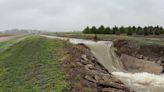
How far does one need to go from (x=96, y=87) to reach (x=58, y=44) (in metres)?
11.8

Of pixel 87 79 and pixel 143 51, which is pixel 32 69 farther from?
pixel 143 51

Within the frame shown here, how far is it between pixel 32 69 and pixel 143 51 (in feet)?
42.4

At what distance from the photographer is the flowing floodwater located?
17.9m

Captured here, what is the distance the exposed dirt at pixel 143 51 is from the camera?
2683 centimetres

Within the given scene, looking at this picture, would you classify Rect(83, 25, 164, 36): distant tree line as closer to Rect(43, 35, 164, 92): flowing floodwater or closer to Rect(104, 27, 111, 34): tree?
Rect(104, 27, 111, 34): tree

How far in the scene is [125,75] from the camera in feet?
71.9

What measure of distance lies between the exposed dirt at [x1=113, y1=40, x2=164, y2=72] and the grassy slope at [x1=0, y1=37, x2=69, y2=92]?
5.89 meters

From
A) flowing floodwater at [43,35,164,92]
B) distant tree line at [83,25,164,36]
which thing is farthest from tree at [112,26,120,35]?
flowing floodwater at [43,35,164,92]

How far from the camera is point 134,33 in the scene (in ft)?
151

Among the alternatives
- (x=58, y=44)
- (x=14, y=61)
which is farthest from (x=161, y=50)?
(x=14, y=61)

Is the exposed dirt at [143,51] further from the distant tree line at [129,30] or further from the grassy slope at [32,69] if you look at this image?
the distant tree line at [129,30]

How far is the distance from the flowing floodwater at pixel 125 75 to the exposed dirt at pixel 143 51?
1087 mm

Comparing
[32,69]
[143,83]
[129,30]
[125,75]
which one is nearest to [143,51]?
[125,75]

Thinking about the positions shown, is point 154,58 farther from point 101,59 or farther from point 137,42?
point 101,59
